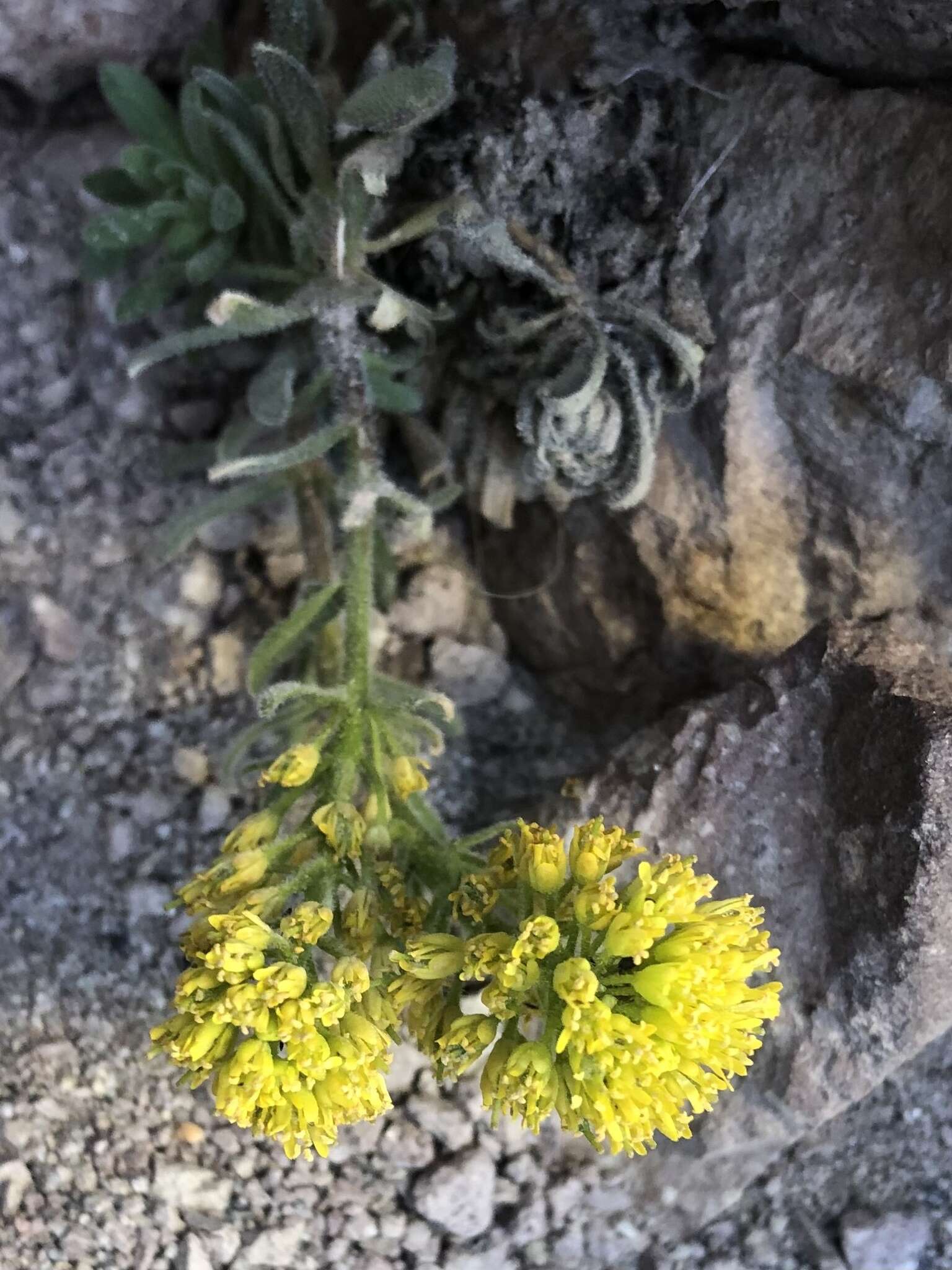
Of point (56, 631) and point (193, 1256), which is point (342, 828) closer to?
point (193, 1256)

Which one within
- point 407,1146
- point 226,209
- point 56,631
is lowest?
point 407,1146

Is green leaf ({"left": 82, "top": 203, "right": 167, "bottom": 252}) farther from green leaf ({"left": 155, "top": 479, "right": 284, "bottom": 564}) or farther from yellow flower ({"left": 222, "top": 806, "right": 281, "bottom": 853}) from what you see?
yellow flower ({"left": 222, "top": 806, "right": 281, "bottom": 853})

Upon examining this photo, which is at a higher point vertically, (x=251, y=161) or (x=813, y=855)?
(x=251, y=161)

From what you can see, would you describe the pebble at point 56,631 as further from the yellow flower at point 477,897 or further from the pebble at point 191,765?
the yellow flower at point 477,897

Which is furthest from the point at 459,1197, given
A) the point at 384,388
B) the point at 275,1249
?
the point at 384,388

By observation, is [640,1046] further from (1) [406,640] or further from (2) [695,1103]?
(1) [406,640]

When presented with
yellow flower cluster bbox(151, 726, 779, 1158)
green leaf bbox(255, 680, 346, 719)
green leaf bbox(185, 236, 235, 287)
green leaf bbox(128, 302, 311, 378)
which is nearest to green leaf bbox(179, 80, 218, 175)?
green leaf bbox(185, 236, 235, 287)

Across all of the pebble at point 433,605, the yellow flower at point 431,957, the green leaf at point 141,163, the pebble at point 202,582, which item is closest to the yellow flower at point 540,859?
the yellow flower at point 431,957

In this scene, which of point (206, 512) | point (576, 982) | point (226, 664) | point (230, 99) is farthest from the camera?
point (226, 664)
